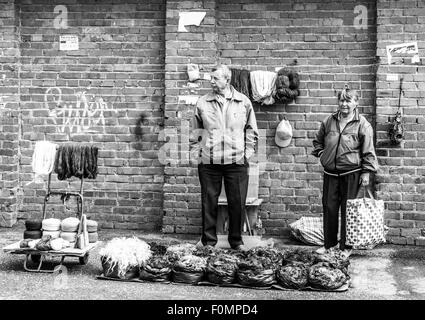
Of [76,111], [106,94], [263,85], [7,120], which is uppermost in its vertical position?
[263,85]

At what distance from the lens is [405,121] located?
27.7 feet

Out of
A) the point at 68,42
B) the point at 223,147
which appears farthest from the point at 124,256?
the point at 68,42

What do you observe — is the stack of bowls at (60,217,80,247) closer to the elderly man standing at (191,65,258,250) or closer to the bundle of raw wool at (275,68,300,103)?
the elderly man standing at (191,65,258,250)

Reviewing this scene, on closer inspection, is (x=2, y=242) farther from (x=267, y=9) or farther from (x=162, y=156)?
(x=267, y=9)

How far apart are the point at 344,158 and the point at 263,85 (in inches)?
71.1

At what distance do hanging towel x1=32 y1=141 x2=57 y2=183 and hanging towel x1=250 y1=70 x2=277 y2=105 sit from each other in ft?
9.81

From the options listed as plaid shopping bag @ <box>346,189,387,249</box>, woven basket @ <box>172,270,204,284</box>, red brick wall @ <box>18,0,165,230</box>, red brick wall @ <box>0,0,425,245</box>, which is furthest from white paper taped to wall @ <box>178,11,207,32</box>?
woven basket @ <box>172,270,204,284</box>

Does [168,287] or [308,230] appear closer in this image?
[168,287]

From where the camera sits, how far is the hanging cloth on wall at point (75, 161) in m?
6.99

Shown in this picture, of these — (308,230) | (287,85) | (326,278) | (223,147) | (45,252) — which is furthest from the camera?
(287,85)

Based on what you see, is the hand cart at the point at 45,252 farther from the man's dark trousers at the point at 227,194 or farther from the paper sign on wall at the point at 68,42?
the paper sign on wall at the point at 68,42

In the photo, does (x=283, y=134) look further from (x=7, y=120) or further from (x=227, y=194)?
(x=7, y=120)

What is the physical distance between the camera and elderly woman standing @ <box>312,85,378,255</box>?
24.0ft

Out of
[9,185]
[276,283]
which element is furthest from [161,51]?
[276,283]
